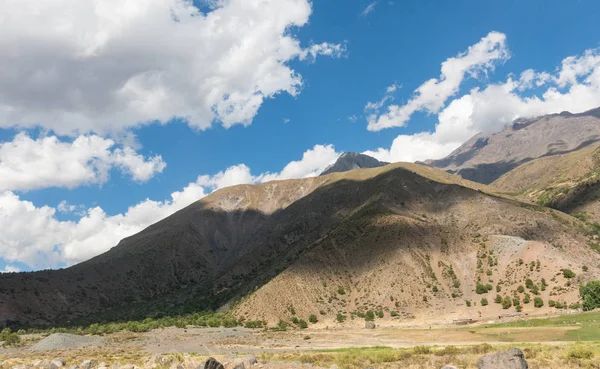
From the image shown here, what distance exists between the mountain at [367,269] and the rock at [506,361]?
5818 cm

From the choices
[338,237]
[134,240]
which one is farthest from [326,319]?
[134,240]

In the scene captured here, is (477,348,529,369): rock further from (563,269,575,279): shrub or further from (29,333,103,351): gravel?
(563,269,575,279): shrub

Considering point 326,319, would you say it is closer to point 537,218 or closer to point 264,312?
point 264,312

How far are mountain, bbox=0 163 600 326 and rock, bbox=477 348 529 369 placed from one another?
58181 millimetres

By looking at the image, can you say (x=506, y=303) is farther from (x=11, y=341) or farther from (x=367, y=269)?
(x=11, y=341)

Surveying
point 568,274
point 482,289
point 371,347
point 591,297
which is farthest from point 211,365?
point 568,274

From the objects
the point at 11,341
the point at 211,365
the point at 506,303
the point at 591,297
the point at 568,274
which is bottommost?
the point at 506,303

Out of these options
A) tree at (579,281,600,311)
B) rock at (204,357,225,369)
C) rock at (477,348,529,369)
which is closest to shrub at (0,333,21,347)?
rock at (204,357,225,369)

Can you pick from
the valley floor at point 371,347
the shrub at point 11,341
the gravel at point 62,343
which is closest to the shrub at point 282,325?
the valley floor at point 371,347

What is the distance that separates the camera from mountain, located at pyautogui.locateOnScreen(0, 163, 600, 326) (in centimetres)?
8662

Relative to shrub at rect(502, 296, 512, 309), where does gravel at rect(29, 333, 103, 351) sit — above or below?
above

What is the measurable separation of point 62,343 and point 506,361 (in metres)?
67.0

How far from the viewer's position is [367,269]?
98.5 m

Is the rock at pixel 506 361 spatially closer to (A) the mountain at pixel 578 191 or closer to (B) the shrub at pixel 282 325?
(B) the shrub at pixel 282 325
